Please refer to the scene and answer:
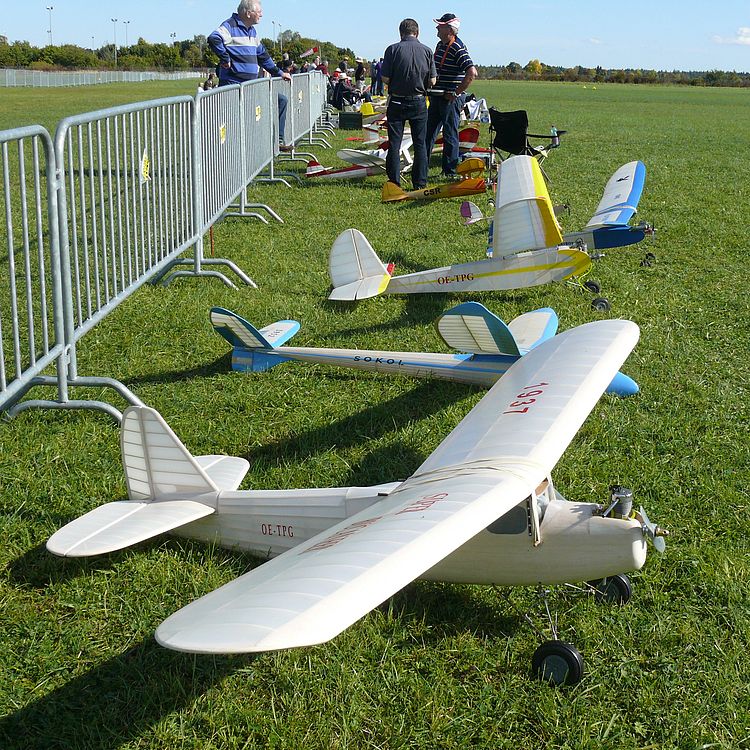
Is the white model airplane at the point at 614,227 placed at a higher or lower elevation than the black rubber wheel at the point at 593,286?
higher

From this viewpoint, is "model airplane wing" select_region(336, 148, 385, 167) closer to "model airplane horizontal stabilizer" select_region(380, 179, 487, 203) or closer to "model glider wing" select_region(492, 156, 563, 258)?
"model airplane horizontal stabilizer" select_region(380, 179, 487, 203)

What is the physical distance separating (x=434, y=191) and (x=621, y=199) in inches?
181

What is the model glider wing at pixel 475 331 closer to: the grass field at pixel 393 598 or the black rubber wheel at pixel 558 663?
the grass field at pixel 393 598

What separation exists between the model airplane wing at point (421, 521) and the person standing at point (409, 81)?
977 cm

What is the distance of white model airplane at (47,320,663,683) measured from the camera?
2.11 meters

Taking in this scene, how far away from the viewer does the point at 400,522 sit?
2.63m

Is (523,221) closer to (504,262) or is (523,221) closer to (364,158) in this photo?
(504,262)

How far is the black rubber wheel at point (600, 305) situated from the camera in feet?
25.1

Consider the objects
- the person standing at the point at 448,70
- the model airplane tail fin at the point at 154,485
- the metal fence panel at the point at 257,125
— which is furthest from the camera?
the person standing at the point at 448,70

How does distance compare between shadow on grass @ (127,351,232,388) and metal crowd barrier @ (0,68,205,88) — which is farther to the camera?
metal crowd barrier @ (0,68,205,88)

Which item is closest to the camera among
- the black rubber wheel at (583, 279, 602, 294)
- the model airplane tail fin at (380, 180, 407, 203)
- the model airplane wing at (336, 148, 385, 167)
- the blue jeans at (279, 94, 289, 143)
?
the black rubber wheel at (583, 279, 602, 294)

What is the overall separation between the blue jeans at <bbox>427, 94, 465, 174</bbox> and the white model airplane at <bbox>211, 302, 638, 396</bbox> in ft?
30.1

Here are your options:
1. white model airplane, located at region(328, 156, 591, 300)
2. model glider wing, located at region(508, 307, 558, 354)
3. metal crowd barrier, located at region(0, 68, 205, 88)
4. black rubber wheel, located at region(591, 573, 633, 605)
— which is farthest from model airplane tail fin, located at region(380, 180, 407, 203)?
metal crowd barrier, located at region(0, 68, 205, 88)

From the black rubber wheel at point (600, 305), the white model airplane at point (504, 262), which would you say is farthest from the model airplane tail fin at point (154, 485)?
the black rubber wheel at point (600, 305)
